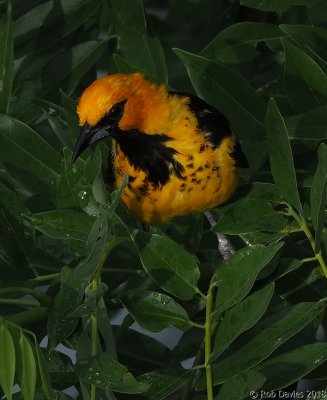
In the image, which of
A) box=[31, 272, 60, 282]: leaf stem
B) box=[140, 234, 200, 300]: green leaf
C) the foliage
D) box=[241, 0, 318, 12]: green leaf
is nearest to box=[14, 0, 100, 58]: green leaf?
the foliage

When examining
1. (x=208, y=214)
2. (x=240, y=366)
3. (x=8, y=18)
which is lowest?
(x=208, y=214)

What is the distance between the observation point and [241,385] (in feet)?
6.47

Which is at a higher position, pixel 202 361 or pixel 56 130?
pixel 56 130

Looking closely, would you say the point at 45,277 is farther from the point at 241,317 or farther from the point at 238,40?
the point at 238,40

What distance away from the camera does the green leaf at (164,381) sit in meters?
2.06

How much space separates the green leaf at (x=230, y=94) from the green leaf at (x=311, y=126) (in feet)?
0.86

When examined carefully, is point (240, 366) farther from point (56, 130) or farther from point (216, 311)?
point (56, 130)

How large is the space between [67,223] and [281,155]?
461 millimetres

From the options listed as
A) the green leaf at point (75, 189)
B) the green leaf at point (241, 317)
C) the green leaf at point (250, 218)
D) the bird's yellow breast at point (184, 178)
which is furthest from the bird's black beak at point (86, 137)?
the green leaf at point (241, 317)

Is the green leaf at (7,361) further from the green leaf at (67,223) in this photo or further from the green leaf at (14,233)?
the green leaf at (14,233)

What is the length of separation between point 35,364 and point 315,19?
3.77ft

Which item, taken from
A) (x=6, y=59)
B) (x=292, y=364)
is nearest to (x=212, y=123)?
(x=6, y=59)

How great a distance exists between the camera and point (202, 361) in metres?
2.32

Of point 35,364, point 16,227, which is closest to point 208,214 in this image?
point 16,227
